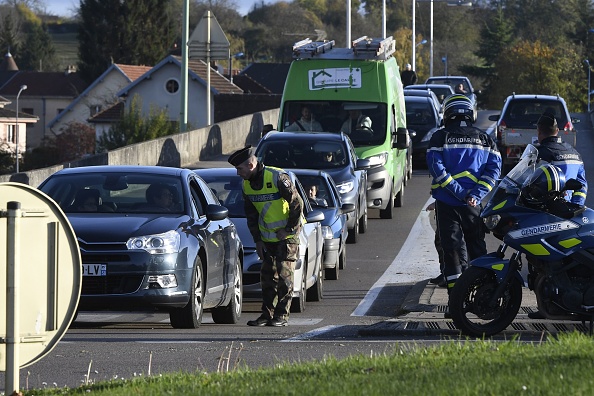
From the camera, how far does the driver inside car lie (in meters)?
23.7

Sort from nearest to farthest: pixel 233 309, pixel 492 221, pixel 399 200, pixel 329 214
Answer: pixel 492 221 → pixel 233 309 → pixel 329 214 → pixel 399 200

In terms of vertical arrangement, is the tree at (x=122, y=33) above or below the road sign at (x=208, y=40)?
above

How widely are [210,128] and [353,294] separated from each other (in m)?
22.5

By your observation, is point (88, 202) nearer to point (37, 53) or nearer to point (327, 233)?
point (327, 233)

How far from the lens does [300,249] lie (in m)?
13.3

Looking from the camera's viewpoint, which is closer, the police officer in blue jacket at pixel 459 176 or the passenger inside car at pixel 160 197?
the passenger inside car at pixel 160 197

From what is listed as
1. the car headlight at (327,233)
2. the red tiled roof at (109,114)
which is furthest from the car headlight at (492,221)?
the red tiled roof at (109,114)

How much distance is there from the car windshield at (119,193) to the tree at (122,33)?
94888 mm

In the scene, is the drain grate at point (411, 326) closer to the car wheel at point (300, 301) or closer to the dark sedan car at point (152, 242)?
the dark sedan car at point (152, 242)

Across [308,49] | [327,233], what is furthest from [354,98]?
[327,233]

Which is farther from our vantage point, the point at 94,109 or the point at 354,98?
the point at 94,109

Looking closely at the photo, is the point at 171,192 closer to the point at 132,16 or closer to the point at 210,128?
the point at 210,128

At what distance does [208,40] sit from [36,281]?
2809cm

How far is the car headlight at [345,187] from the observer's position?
65.1ft
